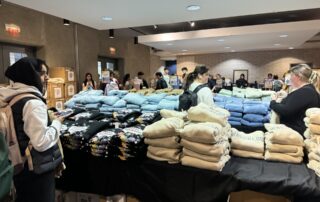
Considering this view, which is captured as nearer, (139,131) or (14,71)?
(14,71)

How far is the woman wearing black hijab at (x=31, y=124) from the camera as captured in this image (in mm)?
1493

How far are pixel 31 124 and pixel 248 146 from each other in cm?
147

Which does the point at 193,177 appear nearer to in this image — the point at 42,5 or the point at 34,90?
the point at 34,90

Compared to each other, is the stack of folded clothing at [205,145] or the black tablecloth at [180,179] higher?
the stack of folded clothing at [205,145]

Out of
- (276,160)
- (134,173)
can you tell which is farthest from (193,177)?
(276,160)

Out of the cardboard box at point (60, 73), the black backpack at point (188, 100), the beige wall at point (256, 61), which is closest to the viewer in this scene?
the black backpack at point (188, 100)

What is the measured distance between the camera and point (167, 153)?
1.79 m

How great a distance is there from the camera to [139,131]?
195cm

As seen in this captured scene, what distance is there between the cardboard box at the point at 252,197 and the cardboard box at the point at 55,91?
5539mm

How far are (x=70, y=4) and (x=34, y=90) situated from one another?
9.04ft

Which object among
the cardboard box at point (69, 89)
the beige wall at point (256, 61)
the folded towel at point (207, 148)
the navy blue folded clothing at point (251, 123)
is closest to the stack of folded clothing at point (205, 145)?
the folded towel at point (207, 148)

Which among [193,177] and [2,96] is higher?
[2,96]

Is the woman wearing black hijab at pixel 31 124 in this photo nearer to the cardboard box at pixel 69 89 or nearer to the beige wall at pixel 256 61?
the cardboard box at pixel 69 89

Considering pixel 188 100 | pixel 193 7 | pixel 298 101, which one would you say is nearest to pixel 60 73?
pixel 193 7
